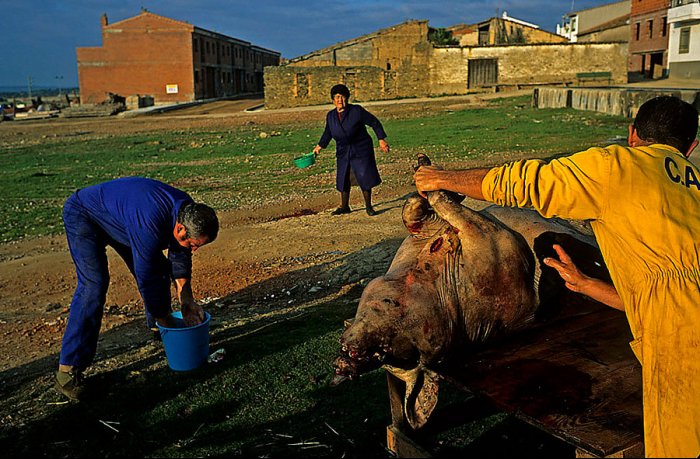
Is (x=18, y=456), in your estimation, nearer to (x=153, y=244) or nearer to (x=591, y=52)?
(x=153, y=244)

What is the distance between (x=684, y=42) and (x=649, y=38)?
7.17m

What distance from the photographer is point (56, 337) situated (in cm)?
663

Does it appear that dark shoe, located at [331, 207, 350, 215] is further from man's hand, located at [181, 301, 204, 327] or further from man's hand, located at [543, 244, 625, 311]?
man's hand, located at [543, 244, 625, 311]

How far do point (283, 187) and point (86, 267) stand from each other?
9581 millimetres

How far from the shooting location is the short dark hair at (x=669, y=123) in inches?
119

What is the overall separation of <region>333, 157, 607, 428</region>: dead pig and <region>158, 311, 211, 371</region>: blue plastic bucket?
67.8 inches

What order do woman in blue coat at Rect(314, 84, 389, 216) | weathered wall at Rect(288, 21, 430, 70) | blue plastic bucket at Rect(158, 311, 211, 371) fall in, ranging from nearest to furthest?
blue plastic bucket at Rect(158, 311, 211, 371), woman in blue coat at Rect(314, 84, 389, 216), weathered wall at Rect(288, 21, 430, 70)

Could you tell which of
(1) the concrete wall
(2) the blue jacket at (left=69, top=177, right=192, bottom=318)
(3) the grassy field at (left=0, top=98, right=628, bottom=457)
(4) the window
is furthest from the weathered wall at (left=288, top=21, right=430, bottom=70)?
(2) the blue jacket at (left=69, top=177, right=192, bottom=318)

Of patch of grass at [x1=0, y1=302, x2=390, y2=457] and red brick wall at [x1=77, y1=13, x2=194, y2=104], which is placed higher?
red brick wall at [x1=77, y1=13, x2=194, y2=104]

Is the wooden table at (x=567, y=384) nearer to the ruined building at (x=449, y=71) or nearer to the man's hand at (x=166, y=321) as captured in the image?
the man's hand at (x=166, y=321)

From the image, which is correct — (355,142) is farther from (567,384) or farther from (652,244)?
(652,244)

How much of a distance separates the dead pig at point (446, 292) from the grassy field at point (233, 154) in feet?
29.5

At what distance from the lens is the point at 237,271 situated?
27.7ft

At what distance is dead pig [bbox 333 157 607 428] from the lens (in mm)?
3666
